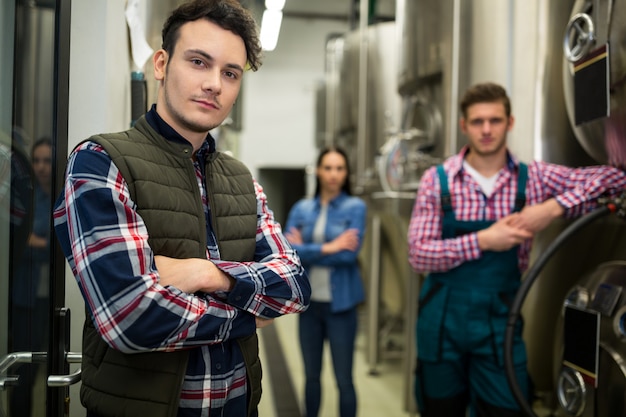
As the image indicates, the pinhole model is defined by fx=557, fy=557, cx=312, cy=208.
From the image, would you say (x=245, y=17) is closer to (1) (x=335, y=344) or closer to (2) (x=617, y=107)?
(2) (x=617, y=107)

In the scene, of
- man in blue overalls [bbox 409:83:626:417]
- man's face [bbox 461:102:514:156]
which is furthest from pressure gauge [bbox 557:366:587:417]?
man's face [bbox 461:102:514:156]

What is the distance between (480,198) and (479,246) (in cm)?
19

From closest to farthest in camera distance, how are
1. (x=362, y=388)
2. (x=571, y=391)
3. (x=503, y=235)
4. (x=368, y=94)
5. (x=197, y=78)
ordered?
(x=197, y=78) → (x=571, y=391) → (x=503, y=235) → (x=362, y=388) → (x=368, y=94)

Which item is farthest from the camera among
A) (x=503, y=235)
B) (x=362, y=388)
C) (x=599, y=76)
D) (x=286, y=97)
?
(x=286, y=97)

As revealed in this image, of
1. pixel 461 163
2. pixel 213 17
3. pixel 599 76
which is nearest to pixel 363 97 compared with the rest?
pixel 461 163

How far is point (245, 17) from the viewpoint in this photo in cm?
117

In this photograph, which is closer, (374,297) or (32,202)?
(32,202)

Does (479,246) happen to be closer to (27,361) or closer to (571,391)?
(571,391)

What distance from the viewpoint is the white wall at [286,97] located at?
26.4 ft

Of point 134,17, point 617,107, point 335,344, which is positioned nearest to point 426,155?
point 335,344

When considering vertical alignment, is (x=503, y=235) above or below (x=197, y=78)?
below

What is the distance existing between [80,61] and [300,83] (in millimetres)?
6901

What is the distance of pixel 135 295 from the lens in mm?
957

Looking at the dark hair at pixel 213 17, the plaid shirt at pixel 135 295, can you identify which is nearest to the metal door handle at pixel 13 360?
the plaid shirt at pixel 135 295
